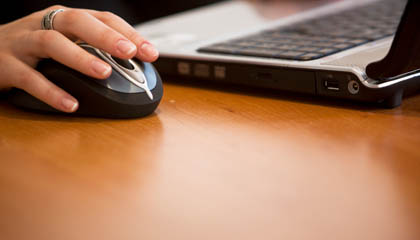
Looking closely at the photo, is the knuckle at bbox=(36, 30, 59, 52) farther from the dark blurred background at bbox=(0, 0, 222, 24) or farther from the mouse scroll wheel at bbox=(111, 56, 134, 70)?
the dark blurred background at bbox=(0, 0, 222, 24)

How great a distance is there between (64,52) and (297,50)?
0.32 meters

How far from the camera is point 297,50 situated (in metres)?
0.74

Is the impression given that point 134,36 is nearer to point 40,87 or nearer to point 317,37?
point 40,87

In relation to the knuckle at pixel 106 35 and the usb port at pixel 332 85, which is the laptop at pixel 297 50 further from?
the knuckle at pixel 106 35

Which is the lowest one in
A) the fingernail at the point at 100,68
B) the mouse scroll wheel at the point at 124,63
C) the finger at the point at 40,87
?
the finger at the point at 40,87

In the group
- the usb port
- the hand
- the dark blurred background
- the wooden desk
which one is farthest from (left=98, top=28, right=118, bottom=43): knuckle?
the dark blurred background

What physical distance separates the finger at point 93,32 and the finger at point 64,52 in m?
0.02

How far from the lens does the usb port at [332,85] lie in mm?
665

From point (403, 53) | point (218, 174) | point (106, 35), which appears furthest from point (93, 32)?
point (403, 53)

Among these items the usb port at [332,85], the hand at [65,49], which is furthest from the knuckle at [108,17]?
the usb port at [332,85]

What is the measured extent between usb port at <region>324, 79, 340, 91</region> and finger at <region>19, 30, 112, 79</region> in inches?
10.8

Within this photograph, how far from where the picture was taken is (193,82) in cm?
87

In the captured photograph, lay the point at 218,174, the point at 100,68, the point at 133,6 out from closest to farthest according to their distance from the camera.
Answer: the point at 218,174 < the point at 100,68 < the point at 133,6

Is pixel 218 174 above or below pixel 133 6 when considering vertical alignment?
above
